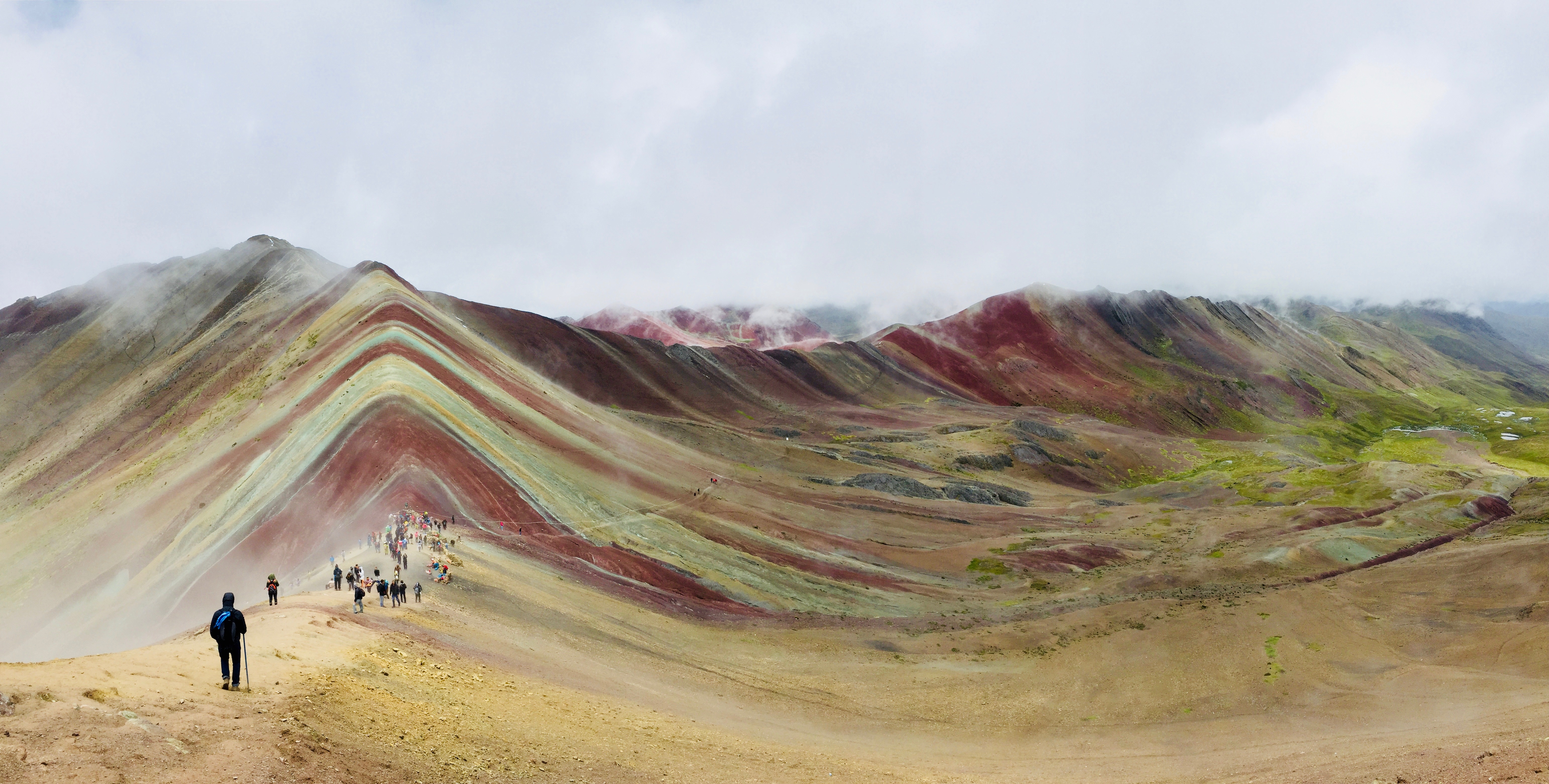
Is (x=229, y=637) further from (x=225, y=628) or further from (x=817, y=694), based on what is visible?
(x=817, y=694)

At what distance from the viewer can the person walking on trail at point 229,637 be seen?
16438mm

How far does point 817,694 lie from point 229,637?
77.4 feet

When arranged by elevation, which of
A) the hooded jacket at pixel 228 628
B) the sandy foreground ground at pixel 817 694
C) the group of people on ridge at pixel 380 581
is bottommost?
the sandy foreground ground at pixel 817 694

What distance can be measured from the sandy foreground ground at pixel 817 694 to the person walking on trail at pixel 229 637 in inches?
16.5

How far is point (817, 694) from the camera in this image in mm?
35594

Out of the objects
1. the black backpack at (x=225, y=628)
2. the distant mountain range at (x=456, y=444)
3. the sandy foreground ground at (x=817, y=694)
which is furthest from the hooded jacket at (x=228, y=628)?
the distant mountain range at (x=456, y=444)

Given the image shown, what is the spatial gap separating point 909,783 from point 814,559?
37365 millimetres

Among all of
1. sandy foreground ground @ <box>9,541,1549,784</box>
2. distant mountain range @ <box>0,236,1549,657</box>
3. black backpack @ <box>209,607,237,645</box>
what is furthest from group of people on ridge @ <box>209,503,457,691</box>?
distant mountain range @ <box>0,236,1549,657</box>

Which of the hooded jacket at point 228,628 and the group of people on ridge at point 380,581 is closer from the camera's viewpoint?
the hooded jacket at point 228,628

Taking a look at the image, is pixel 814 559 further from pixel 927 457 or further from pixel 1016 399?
pixel 1016 399

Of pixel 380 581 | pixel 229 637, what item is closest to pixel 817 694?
pixel 380 581

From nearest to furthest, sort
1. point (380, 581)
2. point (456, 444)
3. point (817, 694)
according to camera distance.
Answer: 1. point (380, 581)
2. point (817, 694)
3. point (456, 444)

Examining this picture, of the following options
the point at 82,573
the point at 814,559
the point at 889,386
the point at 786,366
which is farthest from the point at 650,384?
the point at 82,573

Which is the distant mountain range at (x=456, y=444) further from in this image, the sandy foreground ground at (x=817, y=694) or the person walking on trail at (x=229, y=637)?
the person walking on trail at (x=229, y=637)
